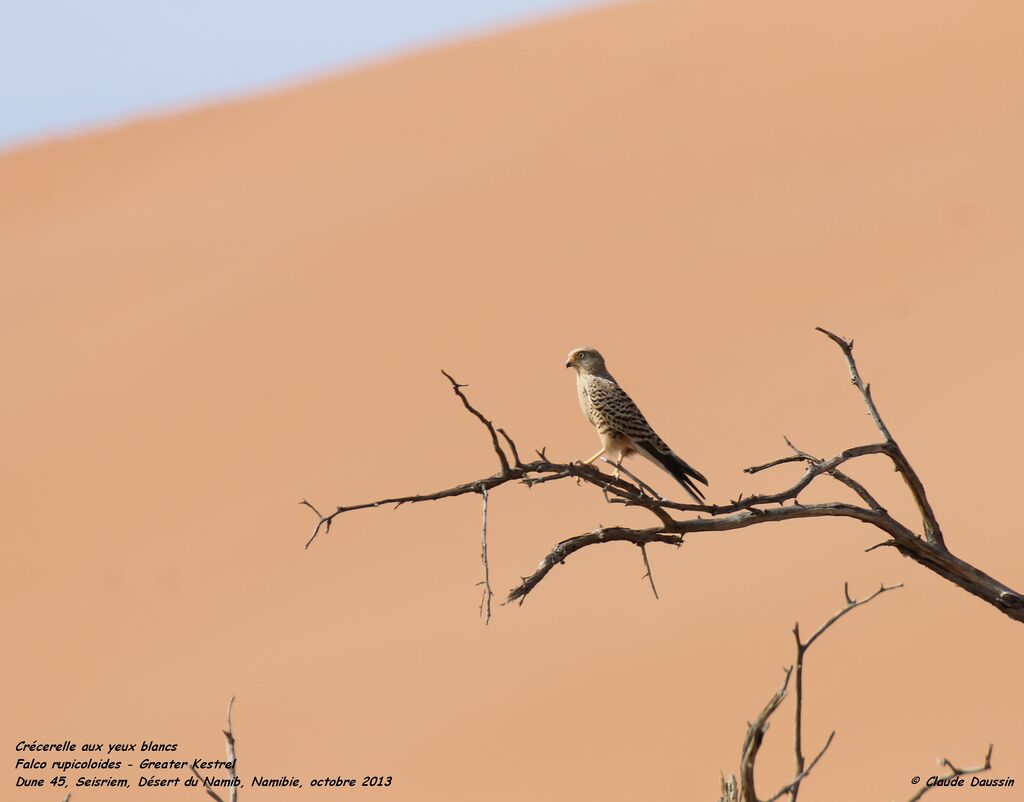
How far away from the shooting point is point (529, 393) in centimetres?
1662

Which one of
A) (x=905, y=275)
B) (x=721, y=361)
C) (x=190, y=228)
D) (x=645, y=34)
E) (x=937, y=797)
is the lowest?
(x=937, y=797)

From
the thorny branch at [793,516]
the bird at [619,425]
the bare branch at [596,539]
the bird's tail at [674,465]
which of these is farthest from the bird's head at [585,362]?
the bare branch at [596,539]

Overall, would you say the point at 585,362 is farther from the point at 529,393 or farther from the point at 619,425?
the point at 529,393

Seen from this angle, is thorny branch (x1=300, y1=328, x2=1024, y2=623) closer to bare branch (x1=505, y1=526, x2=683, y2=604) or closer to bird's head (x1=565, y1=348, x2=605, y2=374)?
bare branch (x1=505, y1=526, x2=683, y2=604)

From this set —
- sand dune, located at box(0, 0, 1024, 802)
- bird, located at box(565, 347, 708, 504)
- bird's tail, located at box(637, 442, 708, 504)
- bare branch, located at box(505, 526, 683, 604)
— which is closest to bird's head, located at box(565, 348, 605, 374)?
bird, located at box(565, 347, 708, 504)

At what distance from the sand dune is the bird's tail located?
426 cm

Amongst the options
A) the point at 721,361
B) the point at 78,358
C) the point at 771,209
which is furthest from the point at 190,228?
the point at 721,361

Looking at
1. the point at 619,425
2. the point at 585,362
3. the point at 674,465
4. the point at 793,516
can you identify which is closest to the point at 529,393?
the point at 585,362

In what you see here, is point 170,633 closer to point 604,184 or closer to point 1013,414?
point 1013,414

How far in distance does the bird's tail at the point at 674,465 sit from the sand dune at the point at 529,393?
426 cm

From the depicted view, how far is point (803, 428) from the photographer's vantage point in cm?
1462

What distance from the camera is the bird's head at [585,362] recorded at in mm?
7133

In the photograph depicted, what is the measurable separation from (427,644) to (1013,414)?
5427mm

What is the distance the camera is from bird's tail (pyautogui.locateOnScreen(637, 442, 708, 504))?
19.2ft
